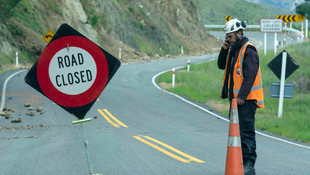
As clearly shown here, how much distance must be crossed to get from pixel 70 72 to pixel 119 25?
4597cm

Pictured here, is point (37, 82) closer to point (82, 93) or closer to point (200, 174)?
point (82, 93)

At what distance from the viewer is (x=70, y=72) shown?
5.62 meters

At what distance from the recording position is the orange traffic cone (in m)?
6.46

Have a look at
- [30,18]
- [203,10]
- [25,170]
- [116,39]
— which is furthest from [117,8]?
[203,10]

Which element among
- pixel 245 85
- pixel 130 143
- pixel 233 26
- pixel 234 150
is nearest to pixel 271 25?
pixel 130 143

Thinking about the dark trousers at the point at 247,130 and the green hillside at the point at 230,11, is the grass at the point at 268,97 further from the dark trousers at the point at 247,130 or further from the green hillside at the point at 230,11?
the green hillside at the point at 230,11

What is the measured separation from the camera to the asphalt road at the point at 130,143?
8422 millimetres

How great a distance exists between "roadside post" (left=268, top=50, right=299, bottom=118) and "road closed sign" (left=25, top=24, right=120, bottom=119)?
11520 millimetres

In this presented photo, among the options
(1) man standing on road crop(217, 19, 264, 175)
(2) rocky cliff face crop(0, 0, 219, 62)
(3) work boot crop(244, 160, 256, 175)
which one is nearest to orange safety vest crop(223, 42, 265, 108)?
(1) man standing on road crop(217, 19, 264, 175)

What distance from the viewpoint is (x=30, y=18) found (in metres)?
39.6

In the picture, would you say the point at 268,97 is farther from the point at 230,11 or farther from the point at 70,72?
the point at 230,11

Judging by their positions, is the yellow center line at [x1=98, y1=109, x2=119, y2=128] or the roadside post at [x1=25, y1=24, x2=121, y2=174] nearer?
the roadside post at [x1=25, y1=24, x2=121, y2=174]

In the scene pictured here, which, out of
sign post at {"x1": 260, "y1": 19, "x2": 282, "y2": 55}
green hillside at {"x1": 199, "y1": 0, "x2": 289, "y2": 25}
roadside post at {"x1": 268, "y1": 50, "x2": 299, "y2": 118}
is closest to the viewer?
roadside post at {"x1": 268, "y1": 50, "x2": 299, "y2": 118}

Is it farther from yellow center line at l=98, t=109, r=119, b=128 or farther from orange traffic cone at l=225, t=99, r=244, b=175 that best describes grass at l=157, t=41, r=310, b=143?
orange traffic cone at l=225, t=99, r=244, b=175
